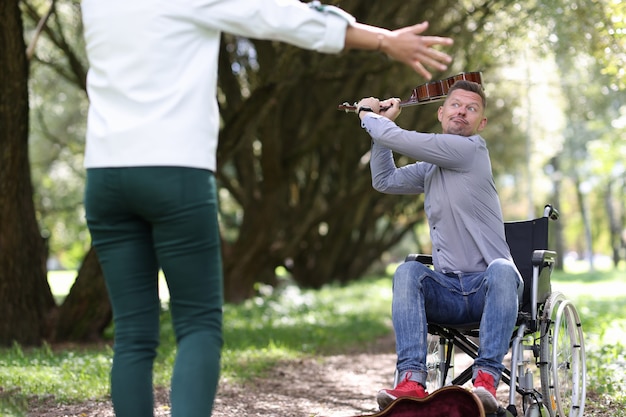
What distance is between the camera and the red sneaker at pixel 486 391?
382 cm

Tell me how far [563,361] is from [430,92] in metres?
1.64

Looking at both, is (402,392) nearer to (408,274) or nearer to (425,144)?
(408,274)

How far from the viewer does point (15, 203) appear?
8.30 m

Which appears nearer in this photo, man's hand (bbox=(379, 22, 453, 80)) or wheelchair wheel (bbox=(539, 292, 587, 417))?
man's hand (bbox=(379, 22, 453, 80))

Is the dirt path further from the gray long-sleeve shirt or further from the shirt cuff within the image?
the shirt cuff

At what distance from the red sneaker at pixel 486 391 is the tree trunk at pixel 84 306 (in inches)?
223

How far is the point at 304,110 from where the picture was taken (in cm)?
1587

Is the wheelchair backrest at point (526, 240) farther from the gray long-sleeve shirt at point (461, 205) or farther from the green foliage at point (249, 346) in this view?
the green foliage at point (249, 346)

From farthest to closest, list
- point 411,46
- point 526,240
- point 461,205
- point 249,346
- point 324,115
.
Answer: point 324,115 → point 249,346 → point 526,240 → point 461,205 → point 411,46

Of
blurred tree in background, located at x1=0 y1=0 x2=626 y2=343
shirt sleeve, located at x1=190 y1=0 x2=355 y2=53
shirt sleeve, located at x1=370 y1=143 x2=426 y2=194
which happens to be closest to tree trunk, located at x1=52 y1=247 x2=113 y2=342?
blurred tree in background, located at x1=0 y1=0 x2=626 y2=343

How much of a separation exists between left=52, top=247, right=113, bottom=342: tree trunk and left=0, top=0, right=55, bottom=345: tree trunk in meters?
0.40

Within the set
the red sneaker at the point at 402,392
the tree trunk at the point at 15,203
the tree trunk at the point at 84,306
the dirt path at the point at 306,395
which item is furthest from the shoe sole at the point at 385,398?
the tree trunk at the point at 84,306

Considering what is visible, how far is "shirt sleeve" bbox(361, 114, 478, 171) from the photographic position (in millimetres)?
4121

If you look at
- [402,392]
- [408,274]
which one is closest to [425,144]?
[408,274]
